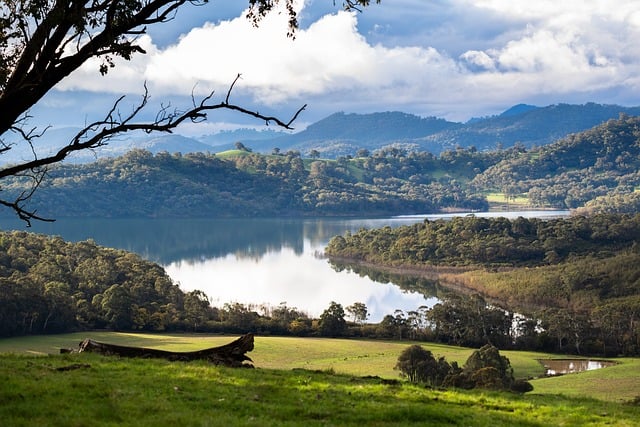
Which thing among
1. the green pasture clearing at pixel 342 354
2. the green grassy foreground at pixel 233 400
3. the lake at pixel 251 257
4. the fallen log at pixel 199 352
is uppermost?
the lake at pixel 251 257

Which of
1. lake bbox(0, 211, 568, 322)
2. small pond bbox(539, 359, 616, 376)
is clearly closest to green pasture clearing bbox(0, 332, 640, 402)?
small pond bbox(539, 359, 616, 376)

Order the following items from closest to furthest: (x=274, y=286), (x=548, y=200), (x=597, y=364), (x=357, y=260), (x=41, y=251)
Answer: (x=597, y=364), (x=41, y=251), (x=274, y=286), (x=357, y=260), (x=548, y=200)

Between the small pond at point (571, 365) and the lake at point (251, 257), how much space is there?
771 inches

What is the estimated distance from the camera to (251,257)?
10119 cm

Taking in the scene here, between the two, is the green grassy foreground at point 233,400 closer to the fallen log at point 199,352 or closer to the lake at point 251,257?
the fallen log at point 199,352

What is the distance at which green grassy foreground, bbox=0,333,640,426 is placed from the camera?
7508 mm

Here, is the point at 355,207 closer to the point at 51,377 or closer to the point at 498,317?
the point at 498,317

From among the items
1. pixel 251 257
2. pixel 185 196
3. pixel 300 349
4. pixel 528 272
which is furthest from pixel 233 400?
pixel 185 196

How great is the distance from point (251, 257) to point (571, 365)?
6489 centimetres

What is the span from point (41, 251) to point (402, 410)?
2366 inches

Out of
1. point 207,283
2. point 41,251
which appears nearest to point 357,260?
point 207,283

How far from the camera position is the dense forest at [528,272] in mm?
49156

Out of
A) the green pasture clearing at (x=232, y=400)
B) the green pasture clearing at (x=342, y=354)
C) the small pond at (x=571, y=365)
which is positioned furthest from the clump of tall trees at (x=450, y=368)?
the green pasture clearing at (x=232, y=400)

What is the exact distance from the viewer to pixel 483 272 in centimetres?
8356
